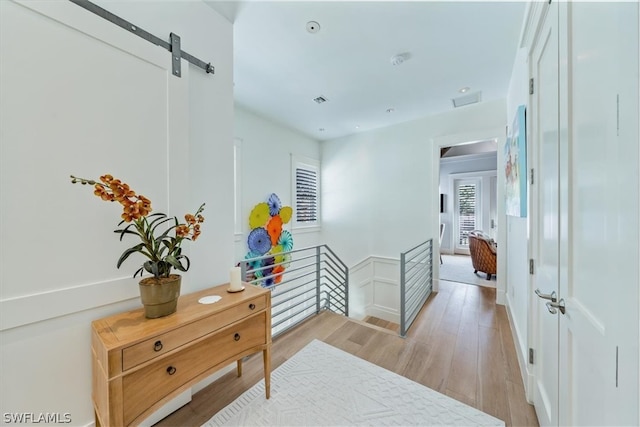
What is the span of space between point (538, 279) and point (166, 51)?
A: 2.64 m

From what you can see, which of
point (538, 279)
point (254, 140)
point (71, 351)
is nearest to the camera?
point (71, 351)

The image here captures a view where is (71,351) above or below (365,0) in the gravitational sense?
below

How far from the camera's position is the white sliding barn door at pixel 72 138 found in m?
0.99

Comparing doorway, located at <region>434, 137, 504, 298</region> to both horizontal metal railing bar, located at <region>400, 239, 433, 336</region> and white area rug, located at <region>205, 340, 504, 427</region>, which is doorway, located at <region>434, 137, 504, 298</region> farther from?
white area rug, located at <region>205, 340, 504, 427</region>

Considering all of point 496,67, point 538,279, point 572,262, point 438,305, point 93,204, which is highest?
point 496,67

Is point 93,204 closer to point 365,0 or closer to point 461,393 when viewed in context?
point 365,0

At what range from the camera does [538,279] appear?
4.51 ft

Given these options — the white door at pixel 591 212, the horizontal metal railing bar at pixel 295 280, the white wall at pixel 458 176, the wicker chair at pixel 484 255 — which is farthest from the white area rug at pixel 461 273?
the white door at pixel 591 212

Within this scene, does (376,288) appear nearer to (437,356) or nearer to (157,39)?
(437,356)

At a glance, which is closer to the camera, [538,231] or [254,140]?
[538,231]

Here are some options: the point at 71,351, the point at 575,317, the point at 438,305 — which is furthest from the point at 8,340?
the point at 438,305

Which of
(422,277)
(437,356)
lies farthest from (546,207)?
(422,277)

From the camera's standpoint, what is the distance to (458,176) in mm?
6977

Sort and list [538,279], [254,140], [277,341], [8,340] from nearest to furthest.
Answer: [8,340] < [538,279] < [277,341] < [254,140]
